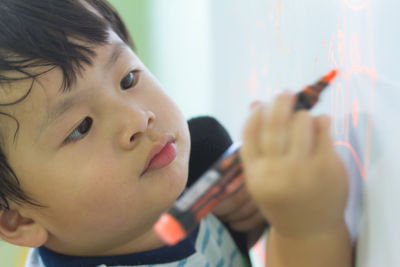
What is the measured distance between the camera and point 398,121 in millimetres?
232

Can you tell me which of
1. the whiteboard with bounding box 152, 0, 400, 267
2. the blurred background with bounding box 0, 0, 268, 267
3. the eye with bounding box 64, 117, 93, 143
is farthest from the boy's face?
the blurred background with bounding box 0, 0, 268, 267

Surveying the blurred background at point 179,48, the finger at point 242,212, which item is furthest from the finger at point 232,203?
the blurred background at point 179,48

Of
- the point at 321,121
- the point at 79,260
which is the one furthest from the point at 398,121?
the point at 79,260

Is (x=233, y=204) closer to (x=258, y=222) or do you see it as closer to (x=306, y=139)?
(x=258, y=222)

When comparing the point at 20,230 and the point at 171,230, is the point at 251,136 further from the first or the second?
the point at 20,230

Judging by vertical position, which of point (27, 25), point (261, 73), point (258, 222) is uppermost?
point (27, 25)

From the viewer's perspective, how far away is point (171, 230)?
22cm

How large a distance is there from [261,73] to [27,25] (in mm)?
264

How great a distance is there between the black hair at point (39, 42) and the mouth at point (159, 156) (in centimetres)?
9

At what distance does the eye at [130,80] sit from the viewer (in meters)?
0.41

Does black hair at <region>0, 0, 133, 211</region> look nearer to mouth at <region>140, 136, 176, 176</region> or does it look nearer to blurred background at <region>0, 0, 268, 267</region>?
mouth at <region>140, 136, 176, 176</region>

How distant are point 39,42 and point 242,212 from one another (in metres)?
0.25

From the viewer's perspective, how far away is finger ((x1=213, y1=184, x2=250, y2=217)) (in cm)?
40

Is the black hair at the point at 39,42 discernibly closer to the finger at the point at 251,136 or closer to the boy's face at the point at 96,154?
the boy's face at the point at 96,154
